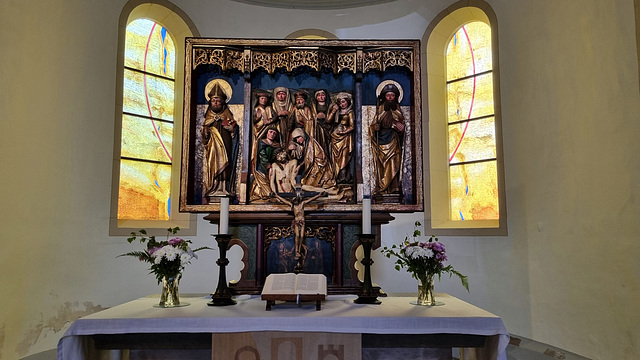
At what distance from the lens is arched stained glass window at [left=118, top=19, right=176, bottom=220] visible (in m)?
7.06

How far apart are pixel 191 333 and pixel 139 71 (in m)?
4.77

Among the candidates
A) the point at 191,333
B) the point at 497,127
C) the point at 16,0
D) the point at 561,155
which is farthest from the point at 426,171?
the point at 16,0

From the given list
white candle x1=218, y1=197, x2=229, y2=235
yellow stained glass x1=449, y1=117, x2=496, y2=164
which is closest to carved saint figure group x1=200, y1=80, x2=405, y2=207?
white candle x1=218, y1=197, x2=229, y2=235

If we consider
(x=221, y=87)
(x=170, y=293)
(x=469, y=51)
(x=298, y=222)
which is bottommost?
(x=170, y=293)

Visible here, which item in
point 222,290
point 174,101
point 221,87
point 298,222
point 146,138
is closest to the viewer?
point 222,290

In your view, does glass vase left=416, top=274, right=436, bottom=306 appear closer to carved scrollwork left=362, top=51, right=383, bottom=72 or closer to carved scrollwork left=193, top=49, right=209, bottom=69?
carved scrollwork left=362, top=51, right=383, bottom=72

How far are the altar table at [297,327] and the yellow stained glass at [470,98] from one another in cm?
433

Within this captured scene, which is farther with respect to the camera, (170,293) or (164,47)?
(164,47)

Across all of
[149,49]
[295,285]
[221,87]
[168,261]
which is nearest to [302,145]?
[221,87]

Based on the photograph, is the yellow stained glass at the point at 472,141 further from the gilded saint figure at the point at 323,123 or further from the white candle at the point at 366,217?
the white candle at the point at 366,217

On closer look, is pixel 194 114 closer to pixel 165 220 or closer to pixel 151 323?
pixel 151 323

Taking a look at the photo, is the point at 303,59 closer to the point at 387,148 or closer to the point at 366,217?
the point at 387,148

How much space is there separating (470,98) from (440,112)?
0.47 m

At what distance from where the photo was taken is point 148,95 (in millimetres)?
7379
